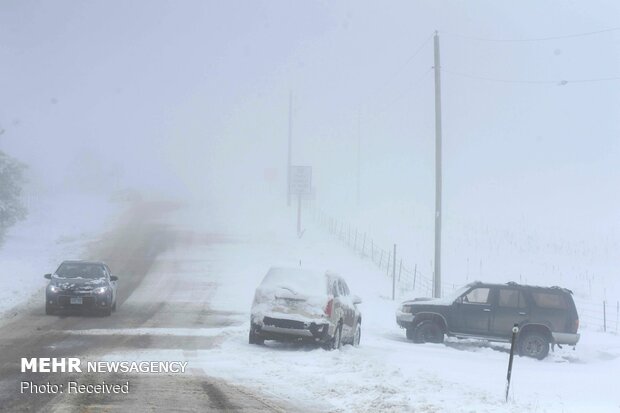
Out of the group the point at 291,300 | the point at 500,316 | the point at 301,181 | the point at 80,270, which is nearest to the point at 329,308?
the point at 291,300

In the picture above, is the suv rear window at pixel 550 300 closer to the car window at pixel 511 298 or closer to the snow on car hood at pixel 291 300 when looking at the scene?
the car window at pixel 511 298

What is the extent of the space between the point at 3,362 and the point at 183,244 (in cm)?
2838

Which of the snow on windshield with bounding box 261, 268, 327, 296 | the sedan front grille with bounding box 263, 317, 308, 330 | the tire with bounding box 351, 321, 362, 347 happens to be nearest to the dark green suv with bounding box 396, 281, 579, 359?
the tire with bounding box 351, 321, 362, 347

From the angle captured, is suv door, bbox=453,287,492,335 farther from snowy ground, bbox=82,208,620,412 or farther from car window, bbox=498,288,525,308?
snowy ground, bbox=82,208,620,412

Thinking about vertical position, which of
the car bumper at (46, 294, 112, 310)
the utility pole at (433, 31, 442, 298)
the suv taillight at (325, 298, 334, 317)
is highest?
the utility pole at (433, 31, 442, 298)

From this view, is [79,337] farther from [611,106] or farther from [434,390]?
[611,106]

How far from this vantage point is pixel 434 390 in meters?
10.8

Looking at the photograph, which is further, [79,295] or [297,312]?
[79,295]

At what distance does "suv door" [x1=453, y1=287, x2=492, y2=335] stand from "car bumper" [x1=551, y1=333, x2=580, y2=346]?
1554 millimetres

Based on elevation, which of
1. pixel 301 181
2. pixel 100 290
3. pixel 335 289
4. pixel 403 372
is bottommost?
pixel 403 372

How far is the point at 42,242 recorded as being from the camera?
4022 cm

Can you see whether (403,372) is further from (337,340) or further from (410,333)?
(410,333)

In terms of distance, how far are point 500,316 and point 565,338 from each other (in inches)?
60.6

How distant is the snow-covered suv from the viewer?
1488cm
